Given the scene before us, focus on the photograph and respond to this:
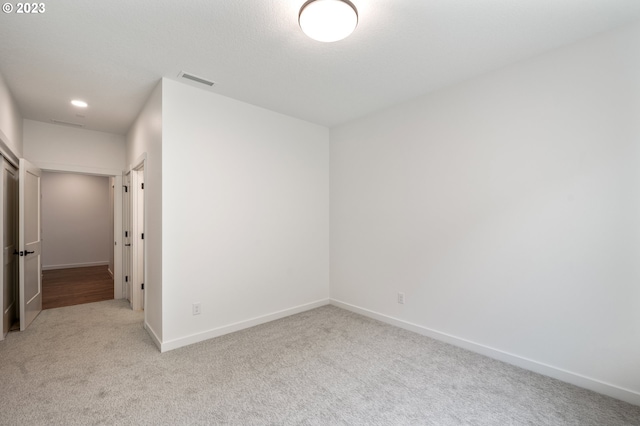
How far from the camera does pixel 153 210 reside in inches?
121

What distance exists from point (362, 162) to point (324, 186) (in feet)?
2.41

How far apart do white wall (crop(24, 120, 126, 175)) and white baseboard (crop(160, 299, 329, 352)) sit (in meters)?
3.26

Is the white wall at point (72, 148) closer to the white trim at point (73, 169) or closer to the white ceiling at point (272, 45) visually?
the white trim at point (73, 169)

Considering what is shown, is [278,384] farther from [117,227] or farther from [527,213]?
[117,227]

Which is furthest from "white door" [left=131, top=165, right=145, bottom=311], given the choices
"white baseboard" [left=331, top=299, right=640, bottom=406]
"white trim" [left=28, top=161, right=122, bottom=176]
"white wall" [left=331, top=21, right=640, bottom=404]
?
"white baseboard" [left=331, top=299, right=640, bottom=406]

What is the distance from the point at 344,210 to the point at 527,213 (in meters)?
2.21

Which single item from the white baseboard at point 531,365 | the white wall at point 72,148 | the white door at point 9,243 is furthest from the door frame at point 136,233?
the white baseboard at point 531,365

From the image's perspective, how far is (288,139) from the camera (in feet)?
12.9

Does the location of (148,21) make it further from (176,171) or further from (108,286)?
(108,286)

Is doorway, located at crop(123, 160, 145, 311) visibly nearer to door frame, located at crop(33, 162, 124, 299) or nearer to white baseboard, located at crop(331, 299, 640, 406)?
door frame, located at crop(33, 162, 124, 299)

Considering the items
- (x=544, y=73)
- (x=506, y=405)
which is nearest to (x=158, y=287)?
(x=506, y=405)

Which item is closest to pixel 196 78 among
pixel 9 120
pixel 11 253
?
pixel 9 120

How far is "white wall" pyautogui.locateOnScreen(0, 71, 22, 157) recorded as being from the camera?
2807 millimetres

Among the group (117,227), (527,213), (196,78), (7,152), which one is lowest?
(117,227)
